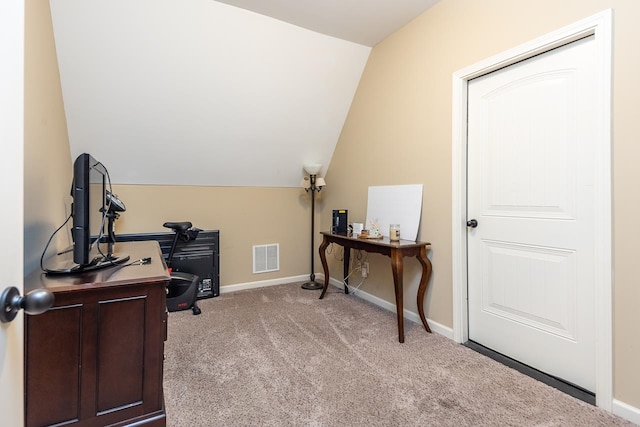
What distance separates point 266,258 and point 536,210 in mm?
2848

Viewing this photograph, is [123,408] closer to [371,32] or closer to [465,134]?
[465,134]

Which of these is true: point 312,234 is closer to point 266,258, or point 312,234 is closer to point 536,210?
point 266,258

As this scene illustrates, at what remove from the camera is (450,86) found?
2.35 metres

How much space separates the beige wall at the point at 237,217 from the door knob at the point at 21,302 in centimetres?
296

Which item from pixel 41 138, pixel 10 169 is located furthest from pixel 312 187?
pixel 10 169

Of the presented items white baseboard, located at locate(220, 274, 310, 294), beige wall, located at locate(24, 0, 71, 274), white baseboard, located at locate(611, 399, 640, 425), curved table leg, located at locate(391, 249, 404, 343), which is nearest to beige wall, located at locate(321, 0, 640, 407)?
white baseboard, located at locate(611, 399, 640, 425)

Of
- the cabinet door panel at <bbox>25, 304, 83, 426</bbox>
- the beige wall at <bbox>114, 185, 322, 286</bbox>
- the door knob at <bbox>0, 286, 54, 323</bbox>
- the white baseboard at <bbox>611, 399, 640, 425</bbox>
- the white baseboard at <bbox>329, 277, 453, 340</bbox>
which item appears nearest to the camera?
the door knob at <bbox>0, 286, 54, 323</bbox>

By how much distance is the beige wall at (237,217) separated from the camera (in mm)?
3297

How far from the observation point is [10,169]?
1.95 feet

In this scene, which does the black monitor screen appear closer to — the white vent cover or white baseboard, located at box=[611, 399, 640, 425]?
the white vent cover

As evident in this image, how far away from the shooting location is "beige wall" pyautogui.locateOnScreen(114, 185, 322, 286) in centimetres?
330

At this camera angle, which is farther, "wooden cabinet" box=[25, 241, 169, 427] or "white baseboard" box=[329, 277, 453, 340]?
"white baseboard" box=[329, 277, 453, 340]

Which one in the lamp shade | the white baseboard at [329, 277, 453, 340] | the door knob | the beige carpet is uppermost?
the lamp shade

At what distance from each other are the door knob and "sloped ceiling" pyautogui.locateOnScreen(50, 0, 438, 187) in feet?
7.91
